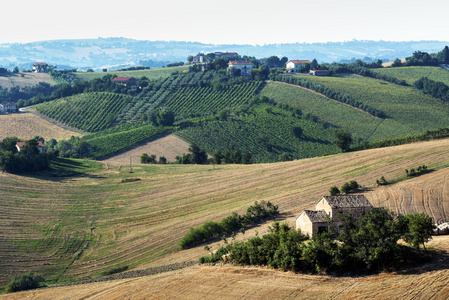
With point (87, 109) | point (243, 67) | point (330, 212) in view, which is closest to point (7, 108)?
point (87, 109)

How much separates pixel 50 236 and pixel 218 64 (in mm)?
136540

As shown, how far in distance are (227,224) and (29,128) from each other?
108 meters

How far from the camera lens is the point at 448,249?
4256 centimetres

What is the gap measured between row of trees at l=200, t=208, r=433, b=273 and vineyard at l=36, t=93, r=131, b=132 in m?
118

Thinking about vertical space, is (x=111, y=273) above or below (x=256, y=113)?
below

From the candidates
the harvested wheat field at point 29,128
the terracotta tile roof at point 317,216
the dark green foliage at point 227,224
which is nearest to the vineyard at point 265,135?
the harvested wheat field at point 29,128

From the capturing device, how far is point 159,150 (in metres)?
122

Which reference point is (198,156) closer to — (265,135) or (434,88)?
(265,135)

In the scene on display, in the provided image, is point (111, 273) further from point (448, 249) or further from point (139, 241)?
point (448, 249)

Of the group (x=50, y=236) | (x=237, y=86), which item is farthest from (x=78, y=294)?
(x=237, y=86)

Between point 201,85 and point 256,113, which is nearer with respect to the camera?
point 256,113

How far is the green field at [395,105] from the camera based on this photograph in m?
130

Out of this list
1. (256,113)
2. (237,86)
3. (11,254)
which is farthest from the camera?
(237,86)

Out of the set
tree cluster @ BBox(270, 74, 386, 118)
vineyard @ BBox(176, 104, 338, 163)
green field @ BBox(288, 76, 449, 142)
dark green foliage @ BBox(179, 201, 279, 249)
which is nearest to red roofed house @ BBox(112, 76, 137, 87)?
tree cluster @ BBox(270, 74, 386, 118)
